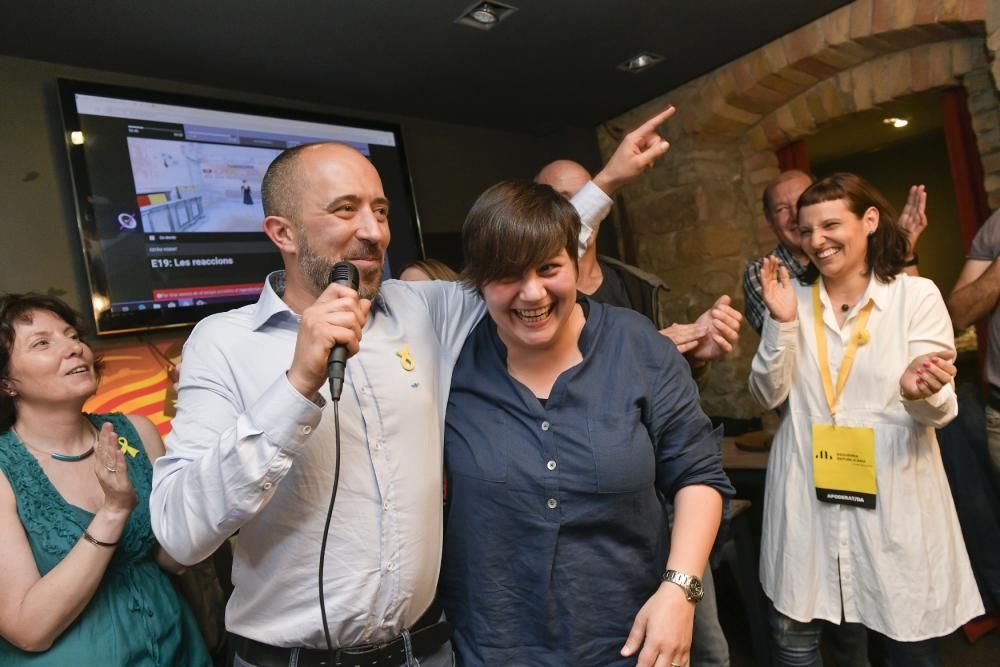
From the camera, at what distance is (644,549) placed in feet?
3.87

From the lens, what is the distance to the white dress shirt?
1.01 m

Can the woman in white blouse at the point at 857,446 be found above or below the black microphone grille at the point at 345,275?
below

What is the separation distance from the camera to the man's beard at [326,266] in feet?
3.87

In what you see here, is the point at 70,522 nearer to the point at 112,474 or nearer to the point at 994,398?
the point at 112,474

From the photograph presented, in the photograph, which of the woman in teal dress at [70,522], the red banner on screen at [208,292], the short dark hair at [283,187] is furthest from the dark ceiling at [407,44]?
the short dark hair at [283,187]

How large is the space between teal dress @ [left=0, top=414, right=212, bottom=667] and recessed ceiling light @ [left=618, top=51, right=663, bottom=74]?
281cm

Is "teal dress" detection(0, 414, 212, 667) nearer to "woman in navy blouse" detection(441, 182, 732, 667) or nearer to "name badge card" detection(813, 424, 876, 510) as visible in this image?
"woman in navy blouse" detection(441, 182, 732, 667)

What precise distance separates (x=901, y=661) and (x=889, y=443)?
21.9 inches

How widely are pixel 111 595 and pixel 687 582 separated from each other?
1237 millimetres

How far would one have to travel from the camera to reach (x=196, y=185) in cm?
274

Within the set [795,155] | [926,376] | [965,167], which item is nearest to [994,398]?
[926,376]

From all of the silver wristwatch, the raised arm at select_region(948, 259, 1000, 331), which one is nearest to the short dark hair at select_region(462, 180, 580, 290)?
the silver wristwatch

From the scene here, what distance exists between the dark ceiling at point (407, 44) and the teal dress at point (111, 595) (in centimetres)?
160

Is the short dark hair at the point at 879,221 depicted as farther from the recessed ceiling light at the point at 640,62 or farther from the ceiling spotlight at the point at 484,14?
the recessed ceiling light at the point at 640,62
